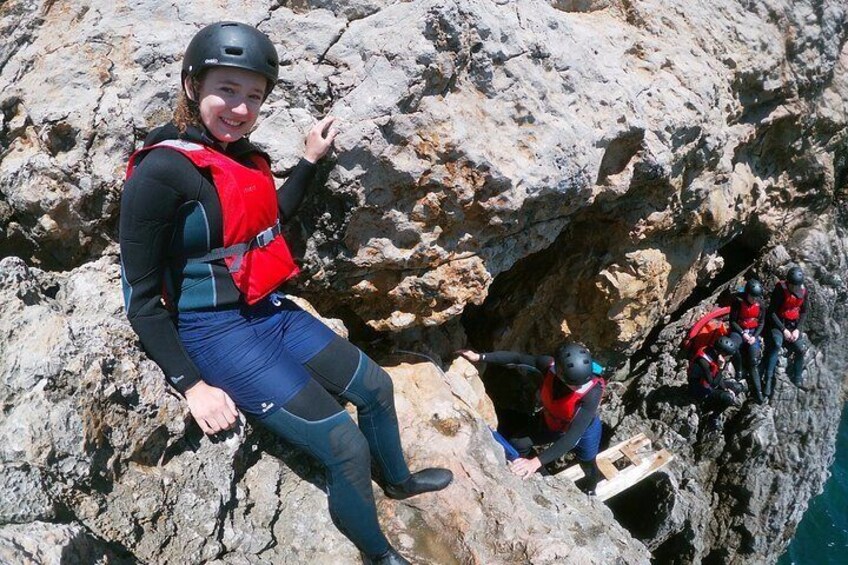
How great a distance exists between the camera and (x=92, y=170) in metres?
3.61

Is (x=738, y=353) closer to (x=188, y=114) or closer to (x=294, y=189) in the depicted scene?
(x=294, y=189)

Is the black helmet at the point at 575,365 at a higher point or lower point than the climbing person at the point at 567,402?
higher

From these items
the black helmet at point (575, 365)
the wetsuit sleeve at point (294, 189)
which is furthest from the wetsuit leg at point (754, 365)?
the wetsuit sleeve at point (294, 189)

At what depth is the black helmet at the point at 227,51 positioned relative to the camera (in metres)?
2.72

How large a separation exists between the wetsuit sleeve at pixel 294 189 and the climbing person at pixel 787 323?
793 centimetres

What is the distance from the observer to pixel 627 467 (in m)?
7.13

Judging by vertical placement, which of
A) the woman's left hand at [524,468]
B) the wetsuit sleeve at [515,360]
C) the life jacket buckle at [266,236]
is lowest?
the wetsuit sleeve at [515,360]

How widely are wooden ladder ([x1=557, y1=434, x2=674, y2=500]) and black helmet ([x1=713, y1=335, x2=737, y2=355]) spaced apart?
175 centimetres

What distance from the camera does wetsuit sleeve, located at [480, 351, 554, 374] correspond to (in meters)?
5.86

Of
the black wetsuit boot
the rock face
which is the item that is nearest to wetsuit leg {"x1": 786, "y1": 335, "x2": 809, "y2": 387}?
the rock face

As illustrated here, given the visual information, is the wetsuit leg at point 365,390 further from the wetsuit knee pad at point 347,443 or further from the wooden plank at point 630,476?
the wooden plank at point 630,476

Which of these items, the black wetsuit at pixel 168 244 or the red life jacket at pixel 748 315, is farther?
the red life jacket at pixel 748 315

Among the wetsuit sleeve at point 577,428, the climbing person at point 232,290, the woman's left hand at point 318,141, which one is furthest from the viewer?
the wetsuit sleeve at point 577,428

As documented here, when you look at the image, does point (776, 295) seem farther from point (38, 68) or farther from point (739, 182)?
point (38, 68)
